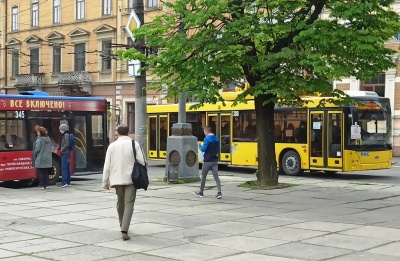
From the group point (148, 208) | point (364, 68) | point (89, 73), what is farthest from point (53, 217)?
point (89, 73)

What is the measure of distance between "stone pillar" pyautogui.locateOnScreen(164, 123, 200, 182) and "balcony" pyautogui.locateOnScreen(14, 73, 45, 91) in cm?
3350

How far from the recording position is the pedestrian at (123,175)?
33.2ft

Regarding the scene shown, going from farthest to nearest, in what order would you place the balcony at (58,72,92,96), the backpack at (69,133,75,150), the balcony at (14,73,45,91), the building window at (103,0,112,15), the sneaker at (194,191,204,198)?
the balcony at (14,73,45,91) < the balcony at (58,72,92,96) < the building window at (103,0,112,15) < the backpack at (69,133,75,150) < the sneaker at (194,191,204,198)

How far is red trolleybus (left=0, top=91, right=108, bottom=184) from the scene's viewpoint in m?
18.2

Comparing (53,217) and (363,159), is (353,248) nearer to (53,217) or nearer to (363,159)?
(53,217)

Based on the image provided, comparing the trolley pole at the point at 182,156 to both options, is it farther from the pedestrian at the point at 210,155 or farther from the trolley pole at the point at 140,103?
the pedestrian at the point at 210,155

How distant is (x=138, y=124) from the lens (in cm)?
2047

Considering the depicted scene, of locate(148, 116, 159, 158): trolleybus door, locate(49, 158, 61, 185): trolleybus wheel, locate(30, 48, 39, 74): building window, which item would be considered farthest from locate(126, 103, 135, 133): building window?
locate(49, 158, 61, 185): trolleybus wheel

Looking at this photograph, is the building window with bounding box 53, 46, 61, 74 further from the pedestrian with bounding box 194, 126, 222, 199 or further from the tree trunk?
the pedestrian with bounding box 194, 126, 222, 199

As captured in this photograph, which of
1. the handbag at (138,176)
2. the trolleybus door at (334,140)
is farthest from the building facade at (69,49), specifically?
the handbag at (138,176)

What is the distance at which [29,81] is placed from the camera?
51.8 m

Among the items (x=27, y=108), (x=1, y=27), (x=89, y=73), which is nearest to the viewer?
(x=27, y=108)

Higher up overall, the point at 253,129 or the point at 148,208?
the point at 253,129

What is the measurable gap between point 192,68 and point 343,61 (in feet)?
11.6
